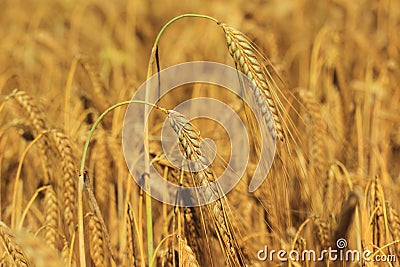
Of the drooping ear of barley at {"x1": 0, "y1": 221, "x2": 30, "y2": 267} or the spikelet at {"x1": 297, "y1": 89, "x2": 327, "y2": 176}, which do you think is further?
the spikelet at {"x1": 297, "y1": 89, "x2": 327, "y2": 176}

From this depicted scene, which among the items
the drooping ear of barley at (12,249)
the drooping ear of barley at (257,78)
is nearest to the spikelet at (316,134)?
the drooping ear of barley at (257,78)

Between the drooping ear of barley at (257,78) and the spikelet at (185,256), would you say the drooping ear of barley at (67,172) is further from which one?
the drooping ear of barley at (257,78)

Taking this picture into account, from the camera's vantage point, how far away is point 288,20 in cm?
351

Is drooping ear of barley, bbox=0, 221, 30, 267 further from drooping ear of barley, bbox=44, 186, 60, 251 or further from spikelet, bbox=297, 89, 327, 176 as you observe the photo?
spikelet, bbox=297, 89, 327, 176

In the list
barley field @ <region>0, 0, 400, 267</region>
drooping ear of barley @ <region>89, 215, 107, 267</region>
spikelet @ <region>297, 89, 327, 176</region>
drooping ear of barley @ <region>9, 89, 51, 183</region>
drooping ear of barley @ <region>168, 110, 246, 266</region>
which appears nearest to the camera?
drooping ear of barley @ <region>168, 110, 246, 266</region>

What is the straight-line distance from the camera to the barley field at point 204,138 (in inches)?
45.1

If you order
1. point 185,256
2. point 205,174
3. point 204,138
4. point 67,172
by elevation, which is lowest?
point 185,256

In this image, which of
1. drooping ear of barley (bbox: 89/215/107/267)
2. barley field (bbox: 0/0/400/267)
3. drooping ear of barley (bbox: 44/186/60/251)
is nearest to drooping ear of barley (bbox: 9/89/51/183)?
barley field (bbox: 0/0/400/267)

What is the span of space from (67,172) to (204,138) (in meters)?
0.45

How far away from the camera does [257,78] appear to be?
108 cm

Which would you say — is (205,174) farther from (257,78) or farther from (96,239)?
(96,239)

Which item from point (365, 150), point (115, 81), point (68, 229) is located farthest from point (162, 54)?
point (68, 229)

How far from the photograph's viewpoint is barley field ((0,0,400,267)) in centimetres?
114

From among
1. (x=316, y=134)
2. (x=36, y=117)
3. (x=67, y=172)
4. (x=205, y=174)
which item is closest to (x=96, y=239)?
(x=67, y=172)
